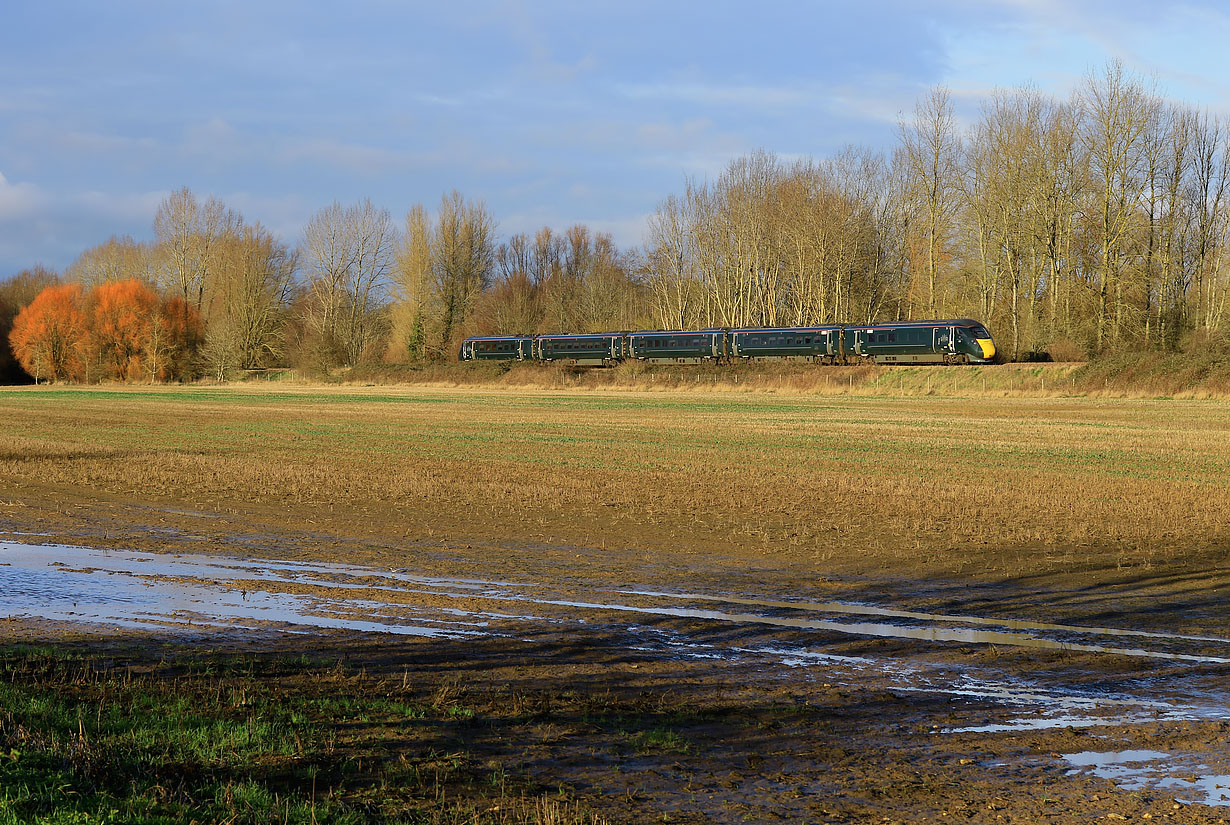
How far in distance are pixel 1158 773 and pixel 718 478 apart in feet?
54.1

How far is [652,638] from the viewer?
33.1 feet

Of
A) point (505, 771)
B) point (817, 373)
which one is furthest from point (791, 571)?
point (817, 373)

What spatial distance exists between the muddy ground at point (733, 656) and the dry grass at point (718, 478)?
1946 millimetres

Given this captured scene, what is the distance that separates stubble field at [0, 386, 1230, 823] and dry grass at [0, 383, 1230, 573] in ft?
0.47

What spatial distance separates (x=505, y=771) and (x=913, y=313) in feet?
284

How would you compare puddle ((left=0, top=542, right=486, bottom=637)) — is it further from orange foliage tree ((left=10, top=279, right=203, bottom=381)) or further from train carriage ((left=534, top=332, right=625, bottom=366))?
orange foliage tree ((left=10, top=279, right=203, bottom=381))

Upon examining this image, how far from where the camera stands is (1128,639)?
33.9ft

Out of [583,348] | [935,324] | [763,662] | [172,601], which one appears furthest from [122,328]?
[763,662]

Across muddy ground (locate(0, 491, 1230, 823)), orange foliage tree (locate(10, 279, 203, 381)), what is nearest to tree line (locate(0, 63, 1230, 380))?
orange foliage tree (locate(10, 279, 203, 381))

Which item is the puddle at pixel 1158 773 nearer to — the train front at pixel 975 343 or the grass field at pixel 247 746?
the grass field at pixel 247 746

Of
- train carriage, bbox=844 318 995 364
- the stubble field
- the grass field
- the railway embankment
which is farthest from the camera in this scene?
train carriage, bbox=844 318 995 364

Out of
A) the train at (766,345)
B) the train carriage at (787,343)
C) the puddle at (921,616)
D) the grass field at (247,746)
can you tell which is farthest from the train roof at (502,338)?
the grass field at (247,746)

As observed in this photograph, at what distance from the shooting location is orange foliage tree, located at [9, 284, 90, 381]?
107188 millimetres

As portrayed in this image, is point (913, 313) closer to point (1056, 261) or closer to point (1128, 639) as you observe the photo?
point (1056, 261)
